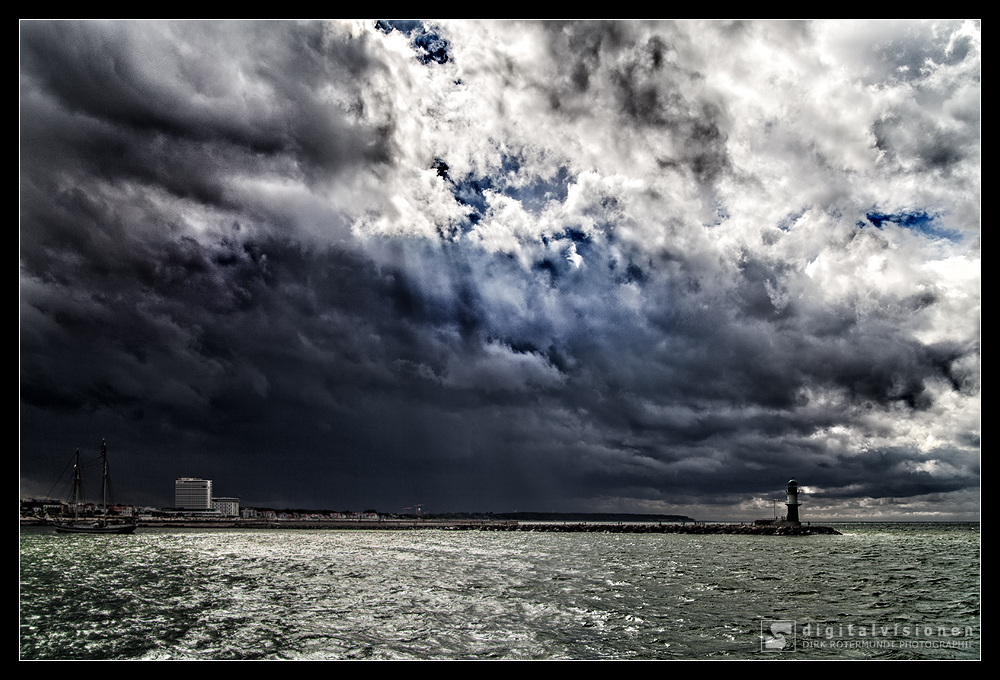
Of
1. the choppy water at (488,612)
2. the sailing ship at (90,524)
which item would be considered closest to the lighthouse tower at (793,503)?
the choppy water at (488,612)

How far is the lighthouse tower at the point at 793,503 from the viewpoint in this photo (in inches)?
5564

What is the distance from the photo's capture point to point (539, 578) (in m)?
45.3

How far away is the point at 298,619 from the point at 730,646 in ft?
65.7

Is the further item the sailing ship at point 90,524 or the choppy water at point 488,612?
the sailing ship at point 90,524

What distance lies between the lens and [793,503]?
467ft

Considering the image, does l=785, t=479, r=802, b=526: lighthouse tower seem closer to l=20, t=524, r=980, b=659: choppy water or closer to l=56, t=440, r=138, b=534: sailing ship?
l=20, t=524, r=980, b=659: choppy water

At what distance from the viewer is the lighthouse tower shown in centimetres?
14132

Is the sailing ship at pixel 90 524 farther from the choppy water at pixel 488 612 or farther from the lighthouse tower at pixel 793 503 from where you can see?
the lighthouse tower at pixel 793 503

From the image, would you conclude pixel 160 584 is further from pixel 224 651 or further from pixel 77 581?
pixel 224 651
